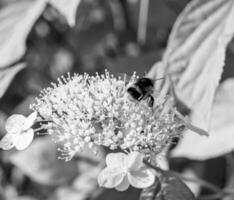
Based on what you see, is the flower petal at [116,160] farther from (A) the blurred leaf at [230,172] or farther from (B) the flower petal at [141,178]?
(A) the blurred leaf at [230,172]

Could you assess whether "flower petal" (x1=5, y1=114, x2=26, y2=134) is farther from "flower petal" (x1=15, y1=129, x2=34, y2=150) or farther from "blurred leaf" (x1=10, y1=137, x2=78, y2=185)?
"blurred leaf" (x1=10, y1=137, x2=78, y2=185)

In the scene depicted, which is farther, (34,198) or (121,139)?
(34,198)

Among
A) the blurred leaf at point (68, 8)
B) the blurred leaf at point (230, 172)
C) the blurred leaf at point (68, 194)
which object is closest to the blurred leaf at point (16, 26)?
the blurred leaf at point (68, 8)

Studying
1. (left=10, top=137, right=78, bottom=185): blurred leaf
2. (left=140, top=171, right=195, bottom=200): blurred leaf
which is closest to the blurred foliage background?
(left=10, top=137, right=78, bottom=185): blurred leaf

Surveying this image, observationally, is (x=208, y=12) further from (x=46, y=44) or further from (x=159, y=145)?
(x=46, y=44)

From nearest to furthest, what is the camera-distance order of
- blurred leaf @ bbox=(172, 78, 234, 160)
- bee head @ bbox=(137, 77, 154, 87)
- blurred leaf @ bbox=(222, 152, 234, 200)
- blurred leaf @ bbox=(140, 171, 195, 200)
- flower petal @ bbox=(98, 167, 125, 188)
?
1. flower petal @ bbox=(98, 167, 125, 188)
2. blurred leaf @ bbox=(140, 171, 195, 200)
3. bee head @ bbox=(137, 77, 154, 87)
4. blurred leaf @ bbox=(172, 78, 234, 160)
5. blurred leaf @ bbox=(222, 152, 234, 200)

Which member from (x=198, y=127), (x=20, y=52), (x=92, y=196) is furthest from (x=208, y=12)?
(x=92, y=196)
